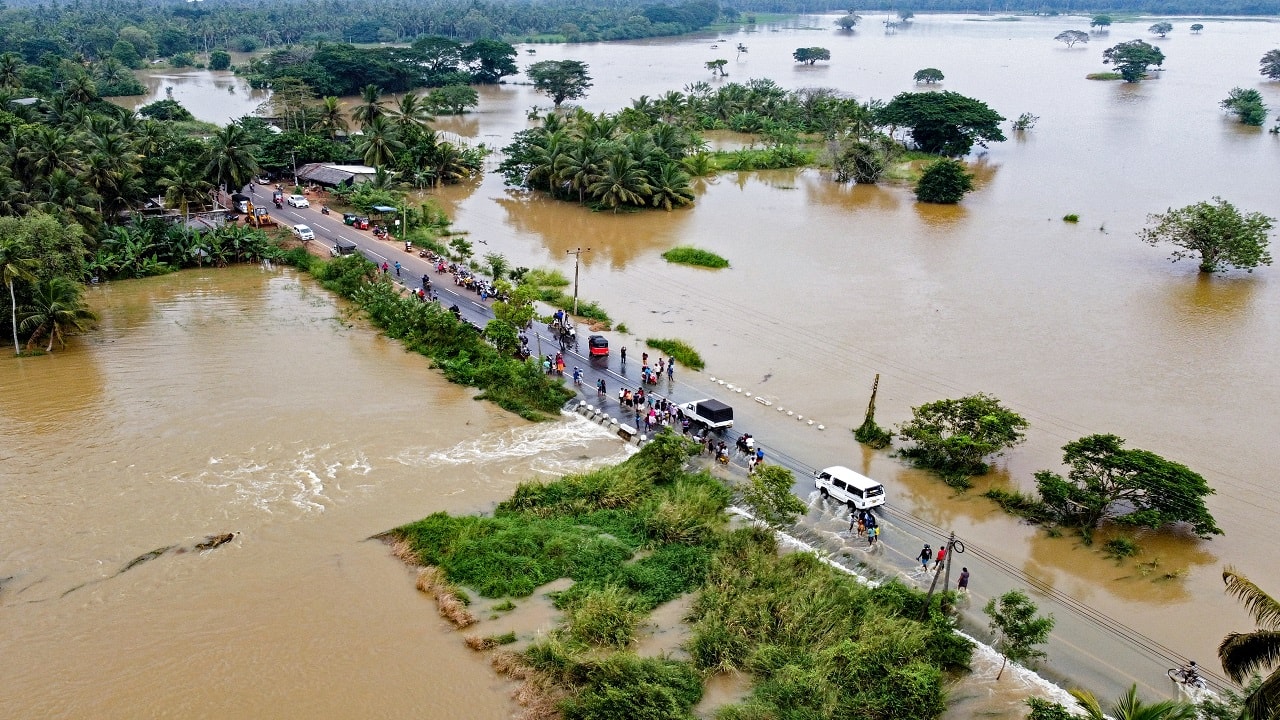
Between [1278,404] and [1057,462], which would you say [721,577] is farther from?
[1278,404]

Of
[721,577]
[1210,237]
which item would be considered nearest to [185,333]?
[721,577]

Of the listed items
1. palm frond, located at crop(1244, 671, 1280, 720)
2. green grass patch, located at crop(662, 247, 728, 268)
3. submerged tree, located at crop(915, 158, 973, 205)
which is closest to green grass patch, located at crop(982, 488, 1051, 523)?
palm frond, located at crop(1244, 671, 1280, 720)

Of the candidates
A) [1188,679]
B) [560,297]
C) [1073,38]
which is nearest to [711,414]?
[1188,679]

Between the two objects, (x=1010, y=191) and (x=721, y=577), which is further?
(x=1010, y=191)

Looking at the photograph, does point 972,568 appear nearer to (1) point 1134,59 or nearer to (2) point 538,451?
(2) point 538,451

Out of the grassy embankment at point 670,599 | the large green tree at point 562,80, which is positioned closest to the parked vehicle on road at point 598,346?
the grassy embankment at point 670,599
